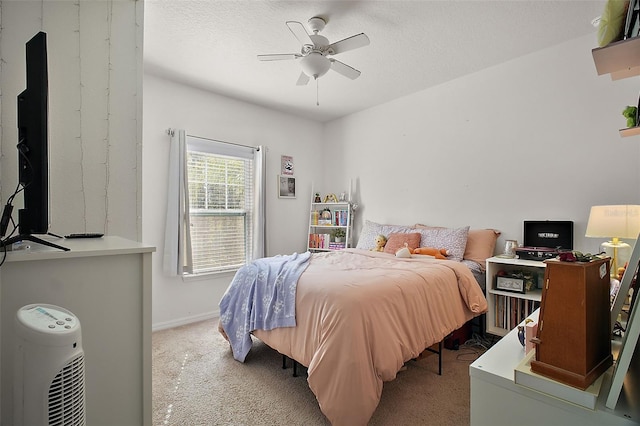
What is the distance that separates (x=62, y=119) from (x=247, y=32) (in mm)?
1459

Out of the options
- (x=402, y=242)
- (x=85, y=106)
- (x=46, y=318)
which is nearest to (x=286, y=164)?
(x=402, y=242)

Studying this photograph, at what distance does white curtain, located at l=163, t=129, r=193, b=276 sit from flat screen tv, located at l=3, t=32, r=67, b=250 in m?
2.14

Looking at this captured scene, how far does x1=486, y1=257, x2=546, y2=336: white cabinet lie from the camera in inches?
98.7

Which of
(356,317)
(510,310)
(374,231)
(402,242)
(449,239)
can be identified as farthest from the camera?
(374,231)

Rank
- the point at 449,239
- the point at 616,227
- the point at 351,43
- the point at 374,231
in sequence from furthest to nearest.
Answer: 1. the point at 374,231
2. the point at 449,239
3. the point at 351,43
4. the point at 616,227

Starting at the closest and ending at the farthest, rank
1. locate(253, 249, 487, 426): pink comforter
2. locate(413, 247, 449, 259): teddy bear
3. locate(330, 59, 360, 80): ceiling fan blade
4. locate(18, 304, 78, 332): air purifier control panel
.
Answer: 1. locate(18, 304, 78, 332): air purifier control panel
2. locate(253, 249, 487, 426): pink comforter
3. locate(330, 59, 360, 80): ceiling fan blade
4. locate(413, 247, 449, 259): teddy bear

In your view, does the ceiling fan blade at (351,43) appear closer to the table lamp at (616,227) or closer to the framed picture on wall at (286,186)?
the table lamp at (616,227)

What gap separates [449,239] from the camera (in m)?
2.98

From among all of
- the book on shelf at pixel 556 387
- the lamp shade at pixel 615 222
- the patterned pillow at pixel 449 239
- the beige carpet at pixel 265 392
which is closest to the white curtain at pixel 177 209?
the beige carpet at pixel 265 392

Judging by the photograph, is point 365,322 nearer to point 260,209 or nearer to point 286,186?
point 260,209

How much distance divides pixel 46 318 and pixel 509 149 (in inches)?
134

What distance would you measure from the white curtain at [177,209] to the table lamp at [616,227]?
3459 millimetres

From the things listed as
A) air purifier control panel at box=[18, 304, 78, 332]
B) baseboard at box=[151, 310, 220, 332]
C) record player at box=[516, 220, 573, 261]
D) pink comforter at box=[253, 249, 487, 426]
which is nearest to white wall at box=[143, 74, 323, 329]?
baseboard at box=[151, 310, 220, 332]

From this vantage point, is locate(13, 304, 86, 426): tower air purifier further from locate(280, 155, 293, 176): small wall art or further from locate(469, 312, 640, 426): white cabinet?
locate(280, 155, 293, 176): small wall art
